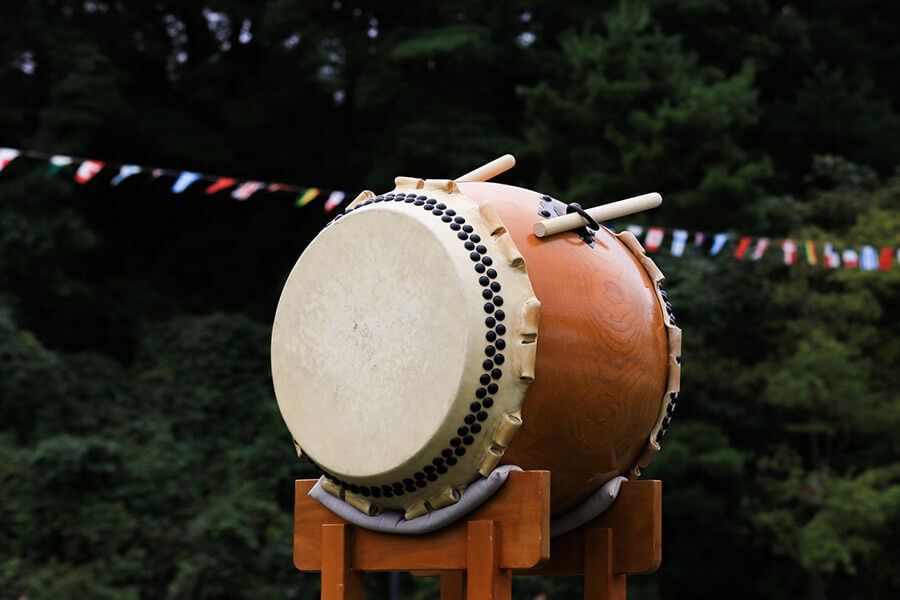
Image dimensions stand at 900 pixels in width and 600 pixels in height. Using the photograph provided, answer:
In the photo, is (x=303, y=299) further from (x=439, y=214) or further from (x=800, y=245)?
(x=800, y=245)

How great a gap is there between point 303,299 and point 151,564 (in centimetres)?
835

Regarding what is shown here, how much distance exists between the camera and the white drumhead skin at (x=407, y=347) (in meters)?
2.85

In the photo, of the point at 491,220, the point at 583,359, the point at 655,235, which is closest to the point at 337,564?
the point at 583,359

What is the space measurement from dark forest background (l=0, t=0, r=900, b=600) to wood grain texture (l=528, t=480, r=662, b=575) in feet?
25.9

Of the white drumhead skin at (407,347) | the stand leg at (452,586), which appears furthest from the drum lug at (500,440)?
the stand leg at (452,586)

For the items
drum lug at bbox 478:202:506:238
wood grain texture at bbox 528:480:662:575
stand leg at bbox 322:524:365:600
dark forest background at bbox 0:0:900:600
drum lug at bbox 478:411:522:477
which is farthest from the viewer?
dark forest background at bbox 0:0:900:600

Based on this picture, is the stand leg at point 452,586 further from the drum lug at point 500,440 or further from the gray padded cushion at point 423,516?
the drum lug at point 500,440

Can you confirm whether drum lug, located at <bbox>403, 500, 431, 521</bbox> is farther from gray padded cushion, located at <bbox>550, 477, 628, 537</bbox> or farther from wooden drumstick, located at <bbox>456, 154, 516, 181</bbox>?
wooden drumstick, located at <bbox>456, 154, 516, 181</bbox>

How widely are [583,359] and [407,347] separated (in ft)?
1.49

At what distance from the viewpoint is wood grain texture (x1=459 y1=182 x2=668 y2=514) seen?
291 centimetres

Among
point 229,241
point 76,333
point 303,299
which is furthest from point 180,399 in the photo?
point 303,299

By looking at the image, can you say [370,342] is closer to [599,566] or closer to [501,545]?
[501,545]

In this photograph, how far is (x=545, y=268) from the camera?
298 cm

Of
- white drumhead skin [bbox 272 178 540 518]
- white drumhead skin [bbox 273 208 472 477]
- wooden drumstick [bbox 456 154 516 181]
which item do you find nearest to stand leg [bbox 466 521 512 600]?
white drumhead skin [bbox 272 178 540 518]
